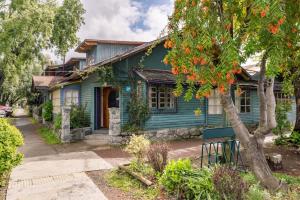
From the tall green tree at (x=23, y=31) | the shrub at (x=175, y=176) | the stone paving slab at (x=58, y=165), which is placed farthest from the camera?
the tall green tree at (x=23, y=31)

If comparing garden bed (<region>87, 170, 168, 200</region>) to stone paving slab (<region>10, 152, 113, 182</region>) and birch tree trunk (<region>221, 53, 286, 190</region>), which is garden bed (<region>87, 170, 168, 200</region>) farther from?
birch tree trunk (<region>221, 53, 286, 190</region>)

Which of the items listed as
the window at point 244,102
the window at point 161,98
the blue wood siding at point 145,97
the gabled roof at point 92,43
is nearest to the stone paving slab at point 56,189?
the blue wood siding at point 145,97

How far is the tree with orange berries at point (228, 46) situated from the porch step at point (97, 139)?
23.7 ft

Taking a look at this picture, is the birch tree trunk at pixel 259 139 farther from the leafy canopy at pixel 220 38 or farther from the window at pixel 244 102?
the window at pixel 244 102

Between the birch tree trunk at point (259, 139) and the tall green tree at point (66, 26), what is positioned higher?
the tall green tree at point (66, 26)

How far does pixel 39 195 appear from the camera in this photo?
5.20 metres

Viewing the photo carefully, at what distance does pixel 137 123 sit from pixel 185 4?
7572mm

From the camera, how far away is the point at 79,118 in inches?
513

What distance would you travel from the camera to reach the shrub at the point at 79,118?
12.8m

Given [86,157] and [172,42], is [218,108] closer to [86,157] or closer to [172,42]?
[86,157]

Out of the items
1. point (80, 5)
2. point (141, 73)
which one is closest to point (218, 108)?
point (141, 73)

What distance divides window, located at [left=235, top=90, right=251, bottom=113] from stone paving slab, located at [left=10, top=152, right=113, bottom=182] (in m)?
10.4

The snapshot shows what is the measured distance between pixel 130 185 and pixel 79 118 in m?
8.07

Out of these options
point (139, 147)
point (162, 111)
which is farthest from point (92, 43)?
point (139, 147)
